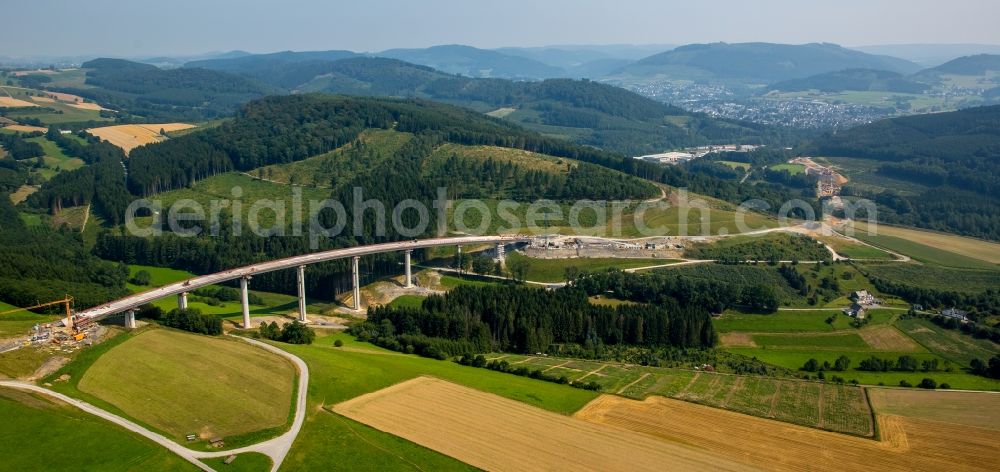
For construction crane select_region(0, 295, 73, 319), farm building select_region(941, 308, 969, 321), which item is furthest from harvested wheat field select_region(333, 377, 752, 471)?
farm building select_region(941, 308, 969, 321)

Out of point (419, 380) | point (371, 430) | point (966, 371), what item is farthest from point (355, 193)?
point (966, 371)

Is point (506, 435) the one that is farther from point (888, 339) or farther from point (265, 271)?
point (888, 339)

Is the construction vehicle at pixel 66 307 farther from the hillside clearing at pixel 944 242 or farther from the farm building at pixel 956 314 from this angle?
the hillside clearing at pixel 944 242

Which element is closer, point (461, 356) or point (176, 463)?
point (176, 463)

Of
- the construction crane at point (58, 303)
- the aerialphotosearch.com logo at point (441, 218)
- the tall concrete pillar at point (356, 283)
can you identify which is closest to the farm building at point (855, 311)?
the aerialphotosearch.com logo at point (441, 218)

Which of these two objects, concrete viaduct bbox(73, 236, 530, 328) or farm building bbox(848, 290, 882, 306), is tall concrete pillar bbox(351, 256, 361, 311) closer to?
concrete viaduct bbox(73, 236, 530, 328)

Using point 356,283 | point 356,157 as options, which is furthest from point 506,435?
point 356,157

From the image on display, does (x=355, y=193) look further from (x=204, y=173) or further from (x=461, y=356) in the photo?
(x=461, y=356)
